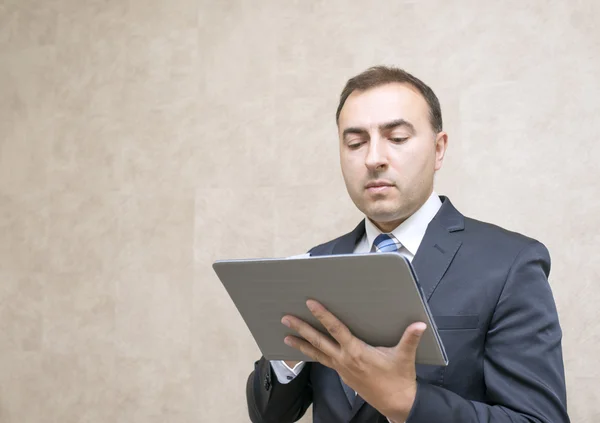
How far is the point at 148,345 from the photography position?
1.93 m

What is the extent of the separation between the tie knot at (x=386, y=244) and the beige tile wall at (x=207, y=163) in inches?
18.7

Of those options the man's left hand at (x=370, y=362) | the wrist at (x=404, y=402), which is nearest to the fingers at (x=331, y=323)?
the man's left hand at (x=370, y=362)

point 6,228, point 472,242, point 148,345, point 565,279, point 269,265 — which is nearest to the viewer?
point 269,265

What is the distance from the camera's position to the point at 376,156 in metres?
1.22

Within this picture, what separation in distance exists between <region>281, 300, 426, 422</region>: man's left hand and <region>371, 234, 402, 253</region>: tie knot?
329 mm

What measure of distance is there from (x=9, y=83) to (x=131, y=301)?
32.6 inches

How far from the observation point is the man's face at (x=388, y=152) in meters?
1.23

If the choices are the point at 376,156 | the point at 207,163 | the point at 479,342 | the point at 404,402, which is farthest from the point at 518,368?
the point at 207,163

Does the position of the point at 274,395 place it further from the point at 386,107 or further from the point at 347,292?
the point at 386,107

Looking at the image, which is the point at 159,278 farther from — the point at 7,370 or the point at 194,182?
the point at 7,370

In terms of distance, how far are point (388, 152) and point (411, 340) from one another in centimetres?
43

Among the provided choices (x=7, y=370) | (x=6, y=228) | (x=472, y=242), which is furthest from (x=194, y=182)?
(x=472, y=242)

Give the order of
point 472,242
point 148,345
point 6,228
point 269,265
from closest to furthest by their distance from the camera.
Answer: point 269,265 < point 472,242 < point 148,345 < point 6,228

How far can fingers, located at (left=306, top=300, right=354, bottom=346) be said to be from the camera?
937 mm
